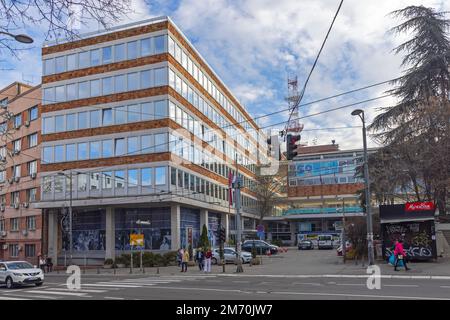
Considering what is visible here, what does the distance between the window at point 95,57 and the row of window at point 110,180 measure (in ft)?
35.1

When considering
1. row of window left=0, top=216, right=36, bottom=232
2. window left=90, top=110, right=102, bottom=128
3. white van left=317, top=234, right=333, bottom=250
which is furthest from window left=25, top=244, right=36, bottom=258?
white van left=317, top=234, right=333, bottom=250

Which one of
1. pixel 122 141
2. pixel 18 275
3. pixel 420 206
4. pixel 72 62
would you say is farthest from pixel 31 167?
pixel 420 206

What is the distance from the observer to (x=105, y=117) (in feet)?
151

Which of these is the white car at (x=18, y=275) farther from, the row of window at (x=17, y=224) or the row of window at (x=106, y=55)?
the row of window at (x=17, y=224)

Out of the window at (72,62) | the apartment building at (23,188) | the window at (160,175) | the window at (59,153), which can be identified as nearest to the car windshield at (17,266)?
the window at (160,175)

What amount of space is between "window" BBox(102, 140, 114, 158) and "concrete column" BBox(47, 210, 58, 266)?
893 cm

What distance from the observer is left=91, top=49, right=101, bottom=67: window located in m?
46.9

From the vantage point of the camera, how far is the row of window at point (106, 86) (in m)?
44.3

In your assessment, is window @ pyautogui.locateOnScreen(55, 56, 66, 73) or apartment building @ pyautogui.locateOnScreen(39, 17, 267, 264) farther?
window @ pyautogui.locateOnScreen(55, 56, 66, 73)

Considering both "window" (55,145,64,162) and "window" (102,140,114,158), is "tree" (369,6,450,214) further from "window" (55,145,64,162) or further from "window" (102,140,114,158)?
"window" (55,145,64,162)

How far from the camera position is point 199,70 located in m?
53.1

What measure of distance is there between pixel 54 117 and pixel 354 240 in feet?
101

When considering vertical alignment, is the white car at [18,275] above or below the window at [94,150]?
below

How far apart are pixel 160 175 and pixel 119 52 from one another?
12.7 meters
